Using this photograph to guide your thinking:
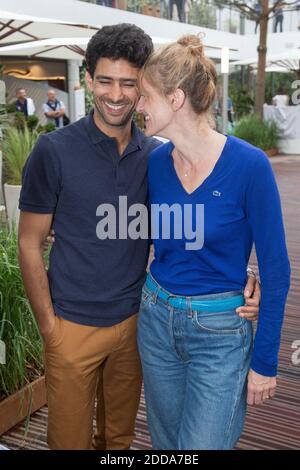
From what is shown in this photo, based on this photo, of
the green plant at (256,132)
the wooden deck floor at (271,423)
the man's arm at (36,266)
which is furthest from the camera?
the green plant at (256,132)

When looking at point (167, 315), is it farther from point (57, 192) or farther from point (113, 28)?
point (113, 28)

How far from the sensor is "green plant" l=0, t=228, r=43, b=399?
2607 millimetres

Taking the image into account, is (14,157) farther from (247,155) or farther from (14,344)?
(247,155)

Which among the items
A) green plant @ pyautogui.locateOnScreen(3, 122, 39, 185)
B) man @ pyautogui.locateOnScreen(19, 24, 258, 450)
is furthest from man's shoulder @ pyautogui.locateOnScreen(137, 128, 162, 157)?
green plant @ pyautogui.locateOnScreen(3, 122, 39, 185)

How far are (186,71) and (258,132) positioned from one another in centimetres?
1224

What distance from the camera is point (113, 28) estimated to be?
1727 mm

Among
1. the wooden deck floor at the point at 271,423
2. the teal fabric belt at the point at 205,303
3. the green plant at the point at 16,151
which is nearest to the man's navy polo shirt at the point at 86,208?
the teal fabric belt at the point at 205,303

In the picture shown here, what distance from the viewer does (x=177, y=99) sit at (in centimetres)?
150

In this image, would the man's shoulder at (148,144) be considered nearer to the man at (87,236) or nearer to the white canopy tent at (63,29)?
the man at (87,236)

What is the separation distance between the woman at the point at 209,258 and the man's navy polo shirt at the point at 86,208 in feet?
0.62

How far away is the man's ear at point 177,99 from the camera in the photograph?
1.49 metres

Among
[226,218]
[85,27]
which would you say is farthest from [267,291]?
[85,27]

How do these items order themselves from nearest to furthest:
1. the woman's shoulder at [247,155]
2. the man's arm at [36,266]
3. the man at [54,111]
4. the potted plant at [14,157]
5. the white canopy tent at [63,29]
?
the woman's shoulder at [247,155] < the man's arm at [36,266] < the potted plant at [14,157] < the white canopy tent at [63,29] < the man at [54,111]

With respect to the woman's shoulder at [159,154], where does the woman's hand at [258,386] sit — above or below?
below
